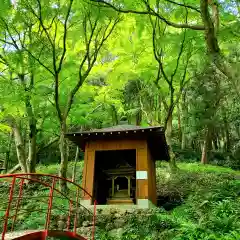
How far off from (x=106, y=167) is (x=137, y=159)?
10.2ft

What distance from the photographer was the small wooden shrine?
34.8ft

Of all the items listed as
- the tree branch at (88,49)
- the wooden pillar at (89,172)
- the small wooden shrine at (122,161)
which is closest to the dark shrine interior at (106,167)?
the small wooden shrine at (122,161)

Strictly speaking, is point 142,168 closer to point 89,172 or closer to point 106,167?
point 89,172

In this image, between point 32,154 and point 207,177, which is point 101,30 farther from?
point 207,177

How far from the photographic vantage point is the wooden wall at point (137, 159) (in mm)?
10505

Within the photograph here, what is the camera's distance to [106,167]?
44.9ft

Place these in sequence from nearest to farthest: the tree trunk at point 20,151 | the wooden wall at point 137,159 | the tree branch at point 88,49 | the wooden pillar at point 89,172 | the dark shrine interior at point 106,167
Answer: the wooden wall at point 137,159 < the wooden pillar at point 89,172 < the tree branch at point 88,49 < the dark shrine interior at point 106,167 < the tree trunk at point 20,151

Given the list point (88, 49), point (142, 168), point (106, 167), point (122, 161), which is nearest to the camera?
point (142, 168)

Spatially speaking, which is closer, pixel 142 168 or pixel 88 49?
pixel 142 168

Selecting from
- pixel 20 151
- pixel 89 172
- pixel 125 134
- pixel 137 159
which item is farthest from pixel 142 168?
pixel 20 151

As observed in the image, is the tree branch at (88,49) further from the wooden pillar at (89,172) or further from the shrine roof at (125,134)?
the wooden pillar at (89,172)

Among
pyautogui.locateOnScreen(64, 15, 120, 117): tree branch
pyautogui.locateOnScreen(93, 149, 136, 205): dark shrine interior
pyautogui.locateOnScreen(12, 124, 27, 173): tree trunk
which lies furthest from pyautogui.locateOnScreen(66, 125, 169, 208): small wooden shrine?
pyautogui.locateOnScreen(12, 124, 27, 173): tree trunk

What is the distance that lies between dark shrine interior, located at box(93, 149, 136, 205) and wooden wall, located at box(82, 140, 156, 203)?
1453mm

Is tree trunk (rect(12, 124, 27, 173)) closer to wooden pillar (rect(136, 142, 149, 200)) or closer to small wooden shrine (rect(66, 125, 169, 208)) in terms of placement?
small wooden shrine (rect(66, 125, 169, 208))
